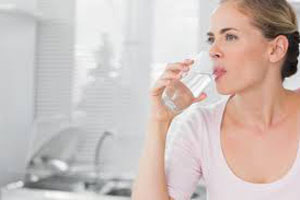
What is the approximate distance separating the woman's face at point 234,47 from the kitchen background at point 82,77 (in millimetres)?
1260

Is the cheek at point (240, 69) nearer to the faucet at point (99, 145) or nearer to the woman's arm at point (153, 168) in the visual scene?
the woman's arm at point (153, 168)

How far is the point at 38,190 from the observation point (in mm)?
1966

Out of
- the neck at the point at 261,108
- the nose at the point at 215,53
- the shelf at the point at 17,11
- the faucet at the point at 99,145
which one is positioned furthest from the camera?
the faucet at the point at 99,145

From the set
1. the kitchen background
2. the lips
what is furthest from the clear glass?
the kitchen background

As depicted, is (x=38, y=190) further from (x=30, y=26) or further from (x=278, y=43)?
(x=278, y=43)

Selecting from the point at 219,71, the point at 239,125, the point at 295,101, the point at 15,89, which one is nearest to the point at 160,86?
the point at 219,71

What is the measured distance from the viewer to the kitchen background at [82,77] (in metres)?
2.28

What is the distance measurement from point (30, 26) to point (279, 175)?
1.71 meters

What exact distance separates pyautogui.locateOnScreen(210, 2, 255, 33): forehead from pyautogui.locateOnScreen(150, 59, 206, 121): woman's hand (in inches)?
3.7

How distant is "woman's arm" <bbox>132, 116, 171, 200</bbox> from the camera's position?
38.8 inches

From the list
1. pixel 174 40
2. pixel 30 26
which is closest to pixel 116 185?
pixel 174 40

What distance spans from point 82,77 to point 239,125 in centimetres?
142

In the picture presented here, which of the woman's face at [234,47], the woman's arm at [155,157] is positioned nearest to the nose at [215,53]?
the woman's face at [234,47]

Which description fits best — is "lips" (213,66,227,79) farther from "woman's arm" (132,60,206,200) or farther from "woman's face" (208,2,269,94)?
"woman's arm" (132,60,206,200)
